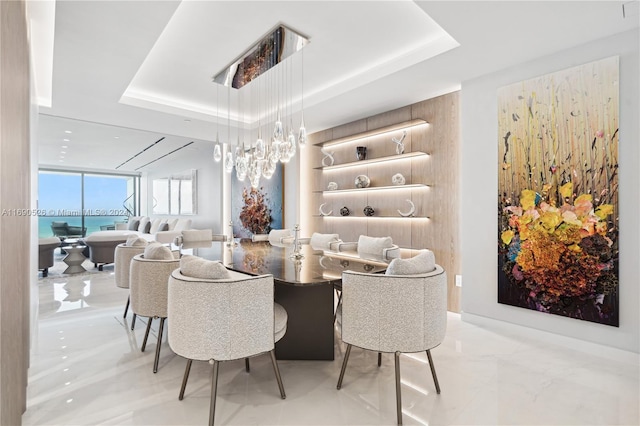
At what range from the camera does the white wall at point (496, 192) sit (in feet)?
8.03

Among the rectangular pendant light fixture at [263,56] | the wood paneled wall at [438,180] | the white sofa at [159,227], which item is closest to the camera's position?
the rectangular pendant light fixture at [263,56]

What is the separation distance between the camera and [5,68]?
1.16 m

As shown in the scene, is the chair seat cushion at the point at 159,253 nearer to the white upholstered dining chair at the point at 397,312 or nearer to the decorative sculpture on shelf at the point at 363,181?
the white upholstered dining chair at the point at 397,312

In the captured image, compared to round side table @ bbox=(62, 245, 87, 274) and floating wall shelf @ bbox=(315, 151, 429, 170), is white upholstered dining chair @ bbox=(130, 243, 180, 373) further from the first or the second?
round side table @ bbox=(62, 245, 87, 274)

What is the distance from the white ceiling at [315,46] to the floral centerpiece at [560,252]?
131 centimetres

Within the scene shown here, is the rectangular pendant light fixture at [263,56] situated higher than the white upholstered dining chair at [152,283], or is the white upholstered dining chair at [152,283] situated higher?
the rectangular pendant light fixture at [263,56]

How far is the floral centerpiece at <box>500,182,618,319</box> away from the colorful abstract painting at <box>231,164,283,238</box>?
4115 millimetres

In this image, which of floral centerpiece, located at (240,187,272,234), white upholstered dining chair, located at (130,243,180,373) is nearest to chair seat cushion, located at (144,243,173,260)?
white upholstered dining chair, located at (130,243,180,373)

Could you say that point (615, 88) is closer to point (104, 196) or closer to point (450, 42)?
point (450, 42)

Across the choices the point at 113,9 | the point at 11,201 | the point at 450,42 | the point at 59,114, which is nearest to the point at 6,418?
the point at 11,201

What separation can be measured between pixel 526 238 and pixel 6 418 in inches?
141

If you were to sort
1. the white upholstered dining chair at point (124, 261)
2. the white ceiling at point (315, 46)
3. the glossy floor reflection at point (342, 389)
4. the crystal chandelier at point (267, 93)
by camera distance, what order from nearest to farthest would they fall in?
the glossy floor reflection at point (342, 389), the white ceiling at point (315, 46), the crystal chandelier at point (267, 93), the white upholstered dining chair at point (124, 261)

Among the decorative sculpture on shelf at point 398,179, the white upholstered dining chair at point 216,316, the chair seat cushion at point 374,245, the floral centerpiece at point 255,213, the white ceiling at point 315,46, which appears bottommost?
the white upholstered dining chair at point 216,316

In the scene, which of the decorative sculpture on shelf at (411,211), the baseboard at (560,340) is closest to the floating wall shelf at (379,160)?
the decorative sculpture on shelf at (411,211)
